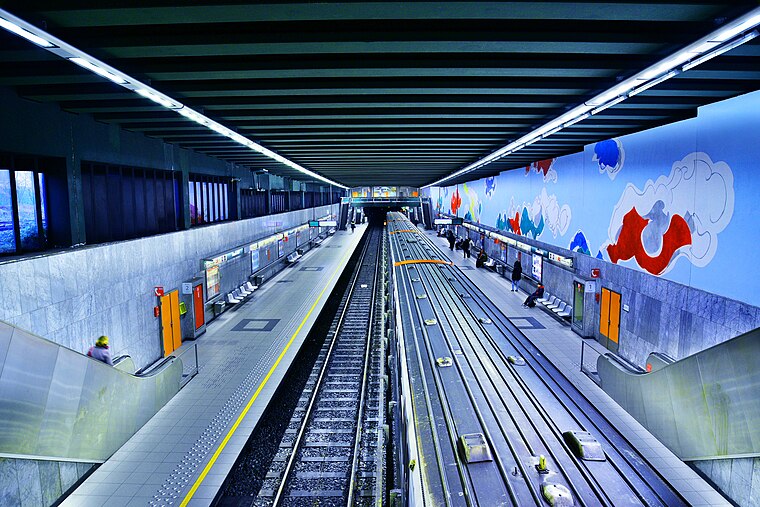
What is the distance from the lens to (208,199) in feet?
49.9

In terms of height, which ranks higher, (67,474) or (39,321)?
(39,321)

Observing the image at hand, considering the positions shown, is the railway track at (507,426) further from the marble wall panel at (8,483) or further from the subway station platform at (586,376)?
the marble wall panel at (8,483)

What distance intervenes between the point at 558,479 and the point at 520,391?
151 cm

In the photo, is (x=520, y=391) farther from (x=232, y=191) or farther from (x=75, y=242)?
(x=232, y=191)

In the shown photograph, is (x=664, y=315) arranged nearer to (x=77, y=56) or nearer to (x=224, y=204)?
(x=77, y=56)

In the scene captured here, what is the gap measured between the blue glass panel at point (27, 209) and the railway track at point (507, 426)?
20.4ft

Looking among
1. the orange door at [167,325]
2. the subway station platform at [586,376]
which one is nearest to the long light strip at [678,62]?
the subway station platform at [586,376]

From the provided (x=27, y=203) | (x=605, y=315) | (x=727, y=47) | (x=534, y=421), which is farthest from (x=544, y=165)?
(x=27, y=203)

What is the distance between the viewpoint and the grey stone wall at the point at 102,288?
5.88 m

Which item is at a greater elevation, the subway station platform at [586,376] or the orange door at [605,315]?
the orange door at [605,315]

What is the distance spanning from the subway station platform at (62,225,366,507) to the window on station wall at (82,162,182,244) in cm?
316

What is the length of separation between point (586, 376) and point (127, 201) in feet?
33.4

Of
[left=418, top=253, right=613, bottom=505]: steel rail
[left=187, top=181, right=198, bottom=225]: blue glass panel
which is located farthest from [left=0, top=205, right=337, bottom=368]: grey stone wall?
[left=418, top=253, right=613, bottom=505]: steel rail

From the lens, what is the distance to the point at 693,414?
18.3ft
